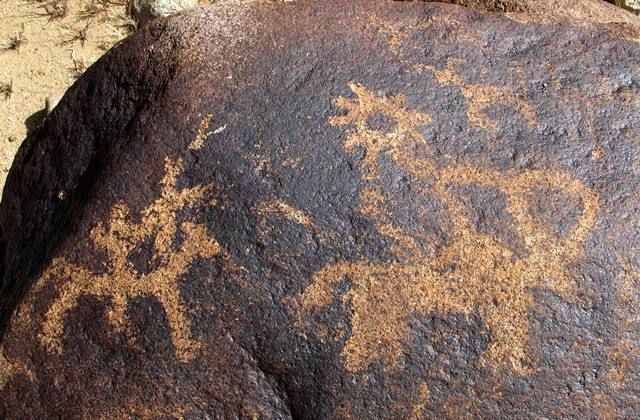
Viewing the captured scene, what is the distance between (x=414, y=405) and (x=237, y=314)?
1.18 feet

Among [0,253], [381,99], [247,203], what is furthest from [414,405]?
[0,253]

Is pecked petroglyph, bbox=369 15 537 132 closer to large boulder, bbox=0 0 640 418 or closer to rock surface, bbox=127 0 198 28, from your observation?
large boulder, bbox=0 0 640 418

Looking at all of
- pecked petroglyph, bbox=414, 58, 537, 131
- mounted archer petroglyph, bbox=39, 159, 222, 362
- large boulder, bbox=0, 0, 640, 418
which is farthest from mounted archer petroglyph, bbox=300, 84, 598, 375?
mounted archer petroglyph, bbox=39, 159, 222, 362

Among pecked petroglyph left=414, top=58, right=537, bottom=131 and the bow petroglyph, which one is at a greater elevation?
pecked petroglyph left=414, top=58, right=537, bottom=131

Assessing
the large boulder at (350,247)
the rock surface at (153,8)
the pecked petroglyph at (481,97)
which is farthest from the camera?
the rock surface at (153,8)

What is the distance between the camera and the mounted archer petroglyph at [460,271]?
Result: 125 cm

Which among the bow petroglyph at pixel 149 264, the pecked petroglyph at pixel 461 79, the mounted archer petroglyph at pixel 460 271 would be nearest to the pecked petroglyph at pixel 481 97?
the pecked petroglyph at pixel 461 79

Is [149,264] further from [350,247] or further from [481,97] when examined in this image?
[481,97]

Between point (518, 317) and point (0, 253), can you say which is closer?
point (518, 317)

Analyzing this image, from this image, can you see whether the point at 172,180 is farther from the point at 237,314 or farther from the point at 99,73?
the point at 99,73

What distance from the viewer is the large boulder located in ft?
4.09

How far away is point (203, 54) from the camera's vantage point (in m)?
1.52

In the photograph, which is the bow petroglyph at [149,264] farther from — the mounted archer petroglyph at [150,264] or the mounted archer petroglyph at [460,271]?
the mounted archer petroglyph at [460,271]

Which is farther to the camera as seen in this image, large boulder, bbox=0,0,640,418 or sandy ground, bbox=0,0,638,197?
sandy ground, bbox=0,0,638,197
